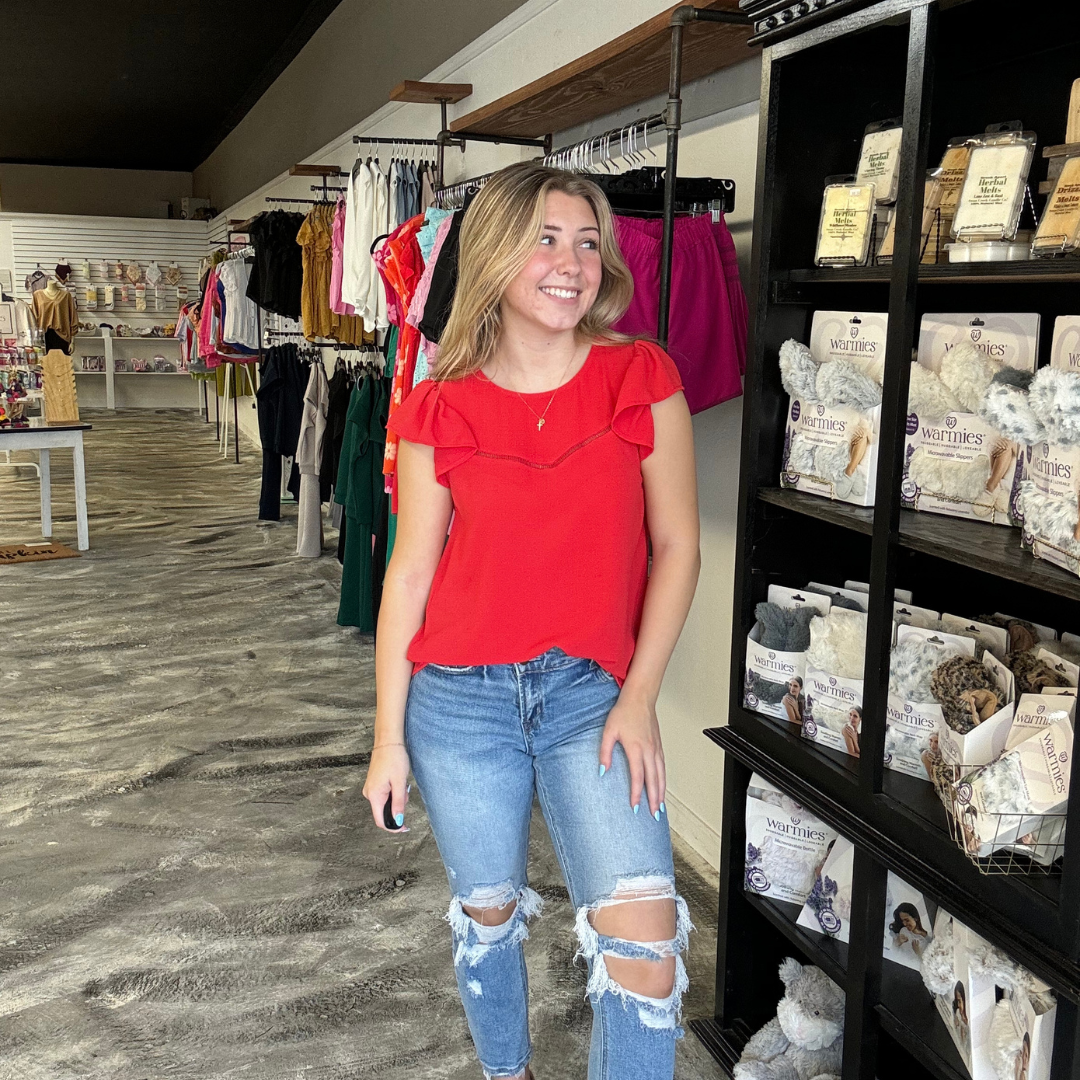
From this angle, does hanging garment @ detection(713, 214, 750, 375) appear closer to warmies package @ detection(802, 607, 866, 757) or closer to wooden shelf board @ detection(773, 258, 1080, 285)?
wooden shelf board @ detection(773, 258, 1080, 285)

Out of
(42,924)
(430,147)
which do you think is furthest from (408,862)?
(430,147)

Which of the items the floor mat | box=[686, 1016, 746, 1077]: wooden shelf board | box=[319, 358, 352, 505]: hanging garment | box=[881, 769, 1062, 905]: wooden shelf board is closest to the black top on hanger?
box=[881, 769, 1062, 905]: wooden shelf board

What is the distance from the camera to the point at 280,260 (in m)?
6.56

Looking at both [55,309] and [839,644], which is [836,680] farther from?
[55,309]

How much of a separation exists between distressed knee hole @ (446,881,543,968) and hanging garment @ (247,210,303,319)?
5.36 meters

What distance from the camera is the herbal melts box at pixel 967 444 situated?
1.68 m

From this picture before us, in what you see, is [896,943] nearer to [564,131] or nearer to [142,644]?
[564,131]

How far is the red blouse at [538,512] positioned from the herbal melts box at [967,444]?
0.42 m

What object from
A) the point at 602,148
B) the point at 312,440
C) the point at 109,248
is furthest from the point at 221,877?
the point at 109,248

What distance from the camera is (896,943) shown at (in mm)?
1889

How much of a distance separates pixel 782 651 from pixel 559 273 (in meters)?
0.82

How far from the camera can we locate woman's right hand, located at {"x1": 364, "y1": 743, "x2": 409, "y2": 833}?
1.74 meters

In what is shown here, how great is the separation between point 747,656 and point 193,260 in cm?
1562

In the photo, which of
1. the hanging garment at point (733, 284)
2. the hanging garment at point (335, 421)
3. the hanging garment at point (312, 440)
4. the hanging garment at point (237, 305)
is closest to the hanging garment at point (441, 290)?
the hanging garment at point (733, 284)
